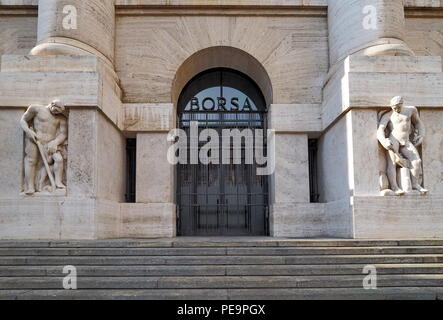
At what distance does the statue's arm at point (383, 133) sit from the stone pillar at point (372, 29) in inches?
63.6

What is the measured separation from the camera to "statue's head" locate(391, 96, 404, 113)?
9.58 metres

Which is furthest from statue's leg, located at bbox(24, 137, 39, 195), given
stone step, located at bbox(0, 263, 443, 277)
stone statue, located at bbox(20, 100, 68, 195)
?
stone step, located at bbox(0, 263, 443, 277)

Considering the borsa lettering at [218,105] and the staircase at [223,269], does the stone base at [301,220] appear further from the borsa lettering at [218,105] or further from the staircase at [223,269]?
the borsa lettering at [218,105]

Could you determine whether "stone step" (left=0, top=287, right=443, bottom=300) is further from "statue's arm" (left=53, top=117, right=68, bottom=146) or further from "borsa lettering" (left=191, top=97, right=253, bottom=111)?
"borsa lettering" (left=191, top=97, right=253, bottom=111)

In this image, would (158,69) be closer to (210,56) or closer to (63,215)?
(210,56)

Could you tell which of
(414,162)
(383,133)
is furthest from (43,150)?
(414,162)

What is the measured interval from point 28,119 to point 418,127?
841cm

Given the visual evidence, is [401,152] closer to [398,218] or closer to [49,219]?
[398,218]

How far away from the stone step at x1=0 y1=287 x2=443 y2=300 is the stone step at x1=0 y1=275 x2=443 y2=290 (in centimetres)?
A: 17

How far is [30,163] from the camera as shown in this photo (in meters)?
9.55

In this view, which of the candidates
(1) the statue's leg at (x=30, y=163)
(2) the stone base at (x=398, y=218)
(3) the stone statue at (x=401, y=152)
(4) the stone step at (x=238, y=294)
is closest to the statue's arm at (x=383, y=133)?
(3) the stone statue at (x=401, y=152)

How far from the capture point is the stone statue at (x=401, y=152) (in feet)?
31.3
